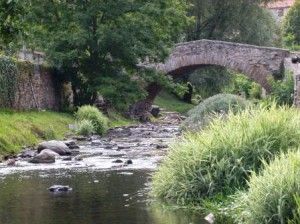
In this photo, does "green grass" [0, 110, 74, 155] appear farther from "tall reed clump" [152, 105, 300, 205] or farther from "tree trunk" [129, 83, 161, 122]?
"tree trunk" [129, 83, 161, 122]

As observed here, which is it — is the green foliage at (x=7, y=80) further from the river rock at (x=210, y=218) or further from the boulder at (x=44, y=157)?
the river rock at (x=210, y=218)

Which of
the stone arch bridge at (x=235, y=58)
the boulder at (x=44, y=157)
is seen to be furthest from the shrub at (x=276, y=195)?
the stone arch bridge at (x=235, y=58)

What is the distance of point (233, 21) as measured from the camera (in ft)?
156

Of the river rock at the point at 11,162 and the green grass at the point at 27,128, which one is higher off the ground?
the green grass at the point at 27,128

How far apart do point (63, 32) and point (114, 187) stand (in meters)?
19.2

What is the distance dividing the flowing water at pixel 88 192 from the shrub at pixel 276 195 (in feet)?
4.78

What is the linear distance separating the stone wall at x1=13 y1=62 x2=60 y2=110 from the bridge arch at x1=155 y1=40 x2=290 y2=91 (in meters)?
9.30

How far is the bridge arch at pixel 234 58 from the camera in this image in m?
40.0

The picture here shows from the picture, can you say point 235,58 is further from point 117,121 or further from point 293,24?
point 293,24

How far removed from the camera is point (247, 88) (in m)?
64.9

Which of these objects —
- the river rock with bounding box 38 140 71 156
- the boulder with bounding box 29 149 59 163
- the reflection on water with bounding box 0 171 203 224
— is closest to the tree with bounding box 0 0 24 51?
the reflection on water with bounding box 0 171 203 224

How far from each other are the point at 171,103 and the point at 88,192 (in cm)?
4099

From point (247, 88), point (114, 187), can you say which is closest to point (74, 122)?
point (114, 187)

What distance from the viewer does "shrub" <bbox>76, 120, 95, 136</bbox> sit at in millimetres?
27766
